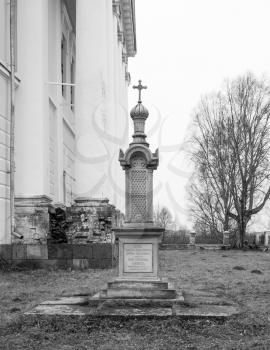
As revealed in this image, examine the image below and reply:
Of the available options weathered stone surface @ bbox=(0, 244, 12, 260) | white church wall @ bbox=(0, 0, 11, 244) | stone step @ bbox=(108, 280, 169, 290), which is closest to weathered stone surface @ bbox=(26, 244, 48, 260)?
weathered stone surface @ bbox=(0, 244, 12, 260)

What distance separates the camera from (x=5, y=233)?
15.6 meters

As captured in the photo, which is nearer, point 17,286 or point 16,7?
point 17,286

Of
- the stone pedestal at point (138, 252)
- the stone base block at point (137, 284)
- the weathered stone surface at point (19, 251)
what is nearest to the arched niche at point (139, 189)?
the stone pedestal at point (138, 252)

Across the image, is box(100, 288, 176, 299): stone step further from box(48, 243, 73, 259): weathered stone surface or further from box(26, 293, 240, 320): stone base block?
box(48, 243, 73, 259): weathered stone surface

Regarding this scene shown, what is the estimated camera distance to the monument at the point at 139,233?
9.38 metres

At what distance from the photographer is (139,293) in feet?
30.6

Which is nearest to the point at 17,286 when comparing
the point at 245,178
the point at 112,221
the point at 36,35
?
the point at 112,221

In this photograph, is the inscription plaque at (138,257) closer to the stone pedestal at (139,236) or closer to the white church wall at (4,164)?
the stone pedestal at (139,236)

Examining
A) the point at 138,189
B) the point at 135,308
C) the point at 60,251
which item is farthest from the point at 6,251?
the point at 135,308

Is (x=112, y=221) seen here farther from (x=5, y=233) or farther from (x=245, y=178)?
(x=245, y=178)

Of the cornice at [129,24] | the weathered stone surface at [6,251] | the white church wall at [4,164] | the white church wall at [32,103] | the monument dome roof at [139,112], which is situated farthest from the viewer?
the cornice at [129,24]

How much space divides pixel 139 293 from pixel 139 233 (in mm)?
1067

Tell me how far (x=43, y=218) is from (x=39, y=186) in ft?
3.18

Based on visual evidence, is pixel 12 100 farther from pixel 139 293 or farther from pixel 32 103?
pixel 139 293
